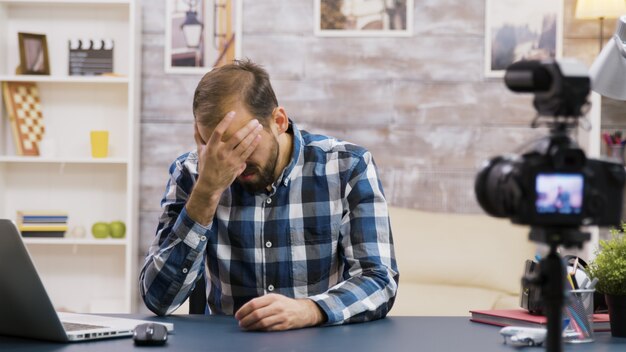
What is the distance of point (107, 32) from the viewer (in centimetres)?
442

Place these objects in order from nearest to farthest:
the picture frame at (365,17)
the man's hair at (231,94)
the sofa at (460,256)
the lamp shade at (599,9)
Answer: the man's hair at (231,94)
the sofa at (460,256)
the lamp shade at (599,9)
the picture frame at (365,17)

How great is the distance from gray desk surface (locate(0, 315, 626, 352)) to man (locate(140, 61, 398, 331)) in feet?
0.54

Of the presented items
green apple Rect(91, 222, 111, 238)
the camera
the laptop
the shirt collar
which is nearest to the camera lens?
the camera

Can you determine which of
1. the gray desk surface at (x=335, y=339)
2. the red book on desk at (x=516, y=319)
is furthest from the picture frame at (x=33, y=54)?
the red book on desk at (x=516, y=319)

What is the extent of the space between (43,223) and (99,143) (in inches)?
18.0

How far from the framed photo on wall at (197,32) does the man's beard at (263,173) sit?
8.17 ft

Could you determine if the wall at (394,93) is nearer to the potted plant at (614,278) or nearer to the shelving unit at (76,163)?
the shelving unit at (76,163)

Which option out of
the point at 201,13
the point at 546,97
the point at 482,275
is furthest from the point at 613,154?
the point at 546,97

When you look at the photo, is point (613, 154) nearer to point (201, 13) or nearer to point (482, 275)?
point (482, 275)

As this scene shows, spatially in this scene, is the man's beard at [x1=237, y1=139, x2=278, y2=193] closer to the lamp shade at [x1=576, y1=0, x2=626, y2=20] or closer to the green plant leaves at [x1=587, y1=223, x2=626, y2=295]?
the green plant leaves at [x1=587, y1=223, x2=626, y2=295]

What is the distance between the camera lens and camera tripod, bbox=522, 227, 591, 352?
3.06ft

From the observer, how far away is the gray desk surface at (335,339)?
1.50 m

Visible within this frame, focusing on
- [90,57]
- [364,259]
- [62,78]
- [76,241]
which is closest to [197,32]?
[90,57]

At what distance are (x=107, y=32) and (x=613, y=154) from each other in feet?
8.10
